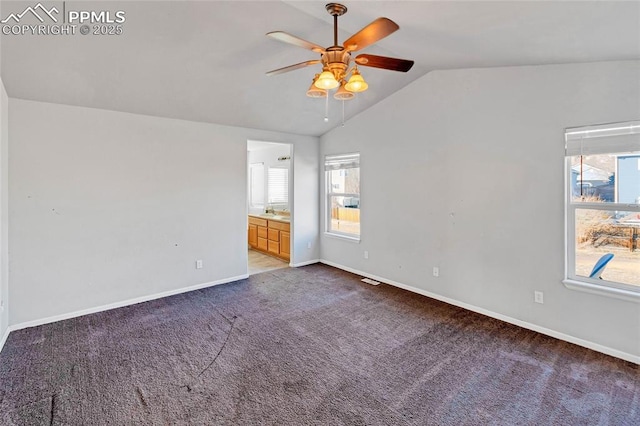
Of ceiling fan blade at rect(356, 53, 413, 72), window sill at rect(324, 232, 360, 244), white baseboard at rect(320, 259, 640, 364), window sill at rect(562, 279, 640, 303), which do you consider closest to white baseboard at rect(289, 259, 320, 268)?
window sill at rect(324, 232, 360, 244)

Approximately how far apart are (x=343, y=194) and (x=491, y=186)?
8.13 feet

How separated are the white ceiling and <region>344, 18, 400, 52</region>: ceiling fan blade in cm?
38

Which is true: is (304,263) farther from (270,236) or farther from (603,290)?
(603,290)

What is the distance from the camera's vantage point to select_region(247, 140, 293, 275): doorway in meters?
5.83

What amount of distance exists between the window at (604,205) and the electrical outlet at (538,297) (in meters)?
0.27

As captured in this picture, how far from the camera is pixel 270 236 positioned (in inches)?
247

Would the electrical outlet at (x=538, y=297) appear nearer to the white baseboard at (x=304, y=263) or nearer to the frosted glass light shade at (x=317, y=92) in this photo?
the frosted glass light shade at (x=317, y=92)

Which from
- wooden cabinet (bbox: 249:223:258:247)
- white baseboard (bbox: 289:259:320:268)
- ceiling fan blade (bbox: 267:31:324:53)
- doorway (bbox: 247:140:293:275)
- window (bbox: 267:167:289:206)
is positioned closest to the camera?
ceiling fan blade (bbox: 267:31:324:53)

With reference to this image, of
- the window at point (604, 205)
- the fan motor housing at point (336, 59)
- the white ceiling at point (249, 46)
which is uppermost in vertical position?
the white ceiling at point (249, 46)

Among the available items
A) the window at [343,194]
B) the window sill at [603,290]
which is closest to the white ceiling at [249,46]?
the window at [343,194]

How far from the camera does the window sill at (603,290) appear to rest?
2.56 m

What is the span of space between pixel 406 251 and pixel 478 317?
1216mm

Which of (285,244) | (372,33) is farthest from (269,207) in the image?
(372,33)

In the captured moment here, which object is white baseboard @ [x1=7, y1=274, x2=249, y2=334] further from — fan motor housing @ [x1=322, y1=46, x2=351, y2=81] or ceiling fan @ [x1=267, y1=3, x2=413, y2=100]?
fan motor housing @ [x1=322, y1=46, x2=351, y2=81]
